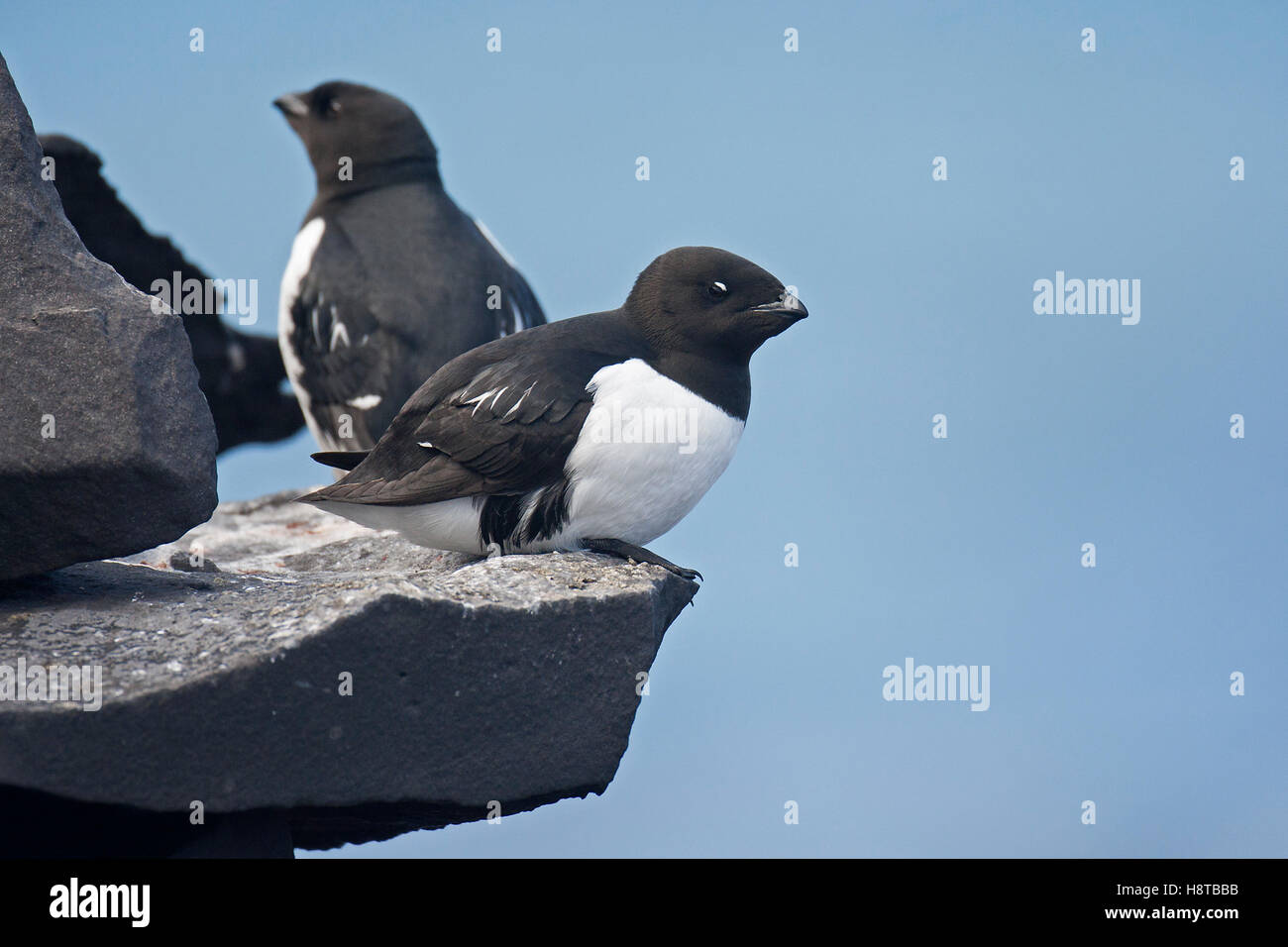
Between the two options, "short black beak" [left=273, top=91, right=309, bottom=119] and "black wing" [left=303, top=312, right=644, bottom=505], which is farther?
"short black beak" [left=273, top=91, right=309, bottom=119]

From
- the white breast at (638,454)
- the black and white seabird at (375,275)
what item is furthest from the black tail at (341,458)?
the black and white seabird at (375,275)

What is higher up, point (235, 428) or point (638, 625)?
point (235, 428)

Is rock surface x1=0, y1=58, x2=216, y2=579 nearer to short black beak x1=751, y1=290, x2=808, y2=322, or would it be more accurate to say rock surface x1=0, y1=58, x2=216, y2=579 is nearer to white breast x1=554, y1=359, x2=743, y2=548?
white breast x1=554, y1=359, x2=743, y2=548

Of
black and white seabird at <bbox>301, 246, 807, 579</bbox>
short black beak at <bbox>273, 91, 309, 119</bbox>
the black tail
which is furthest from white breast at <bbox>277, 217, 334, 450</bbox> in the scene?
black and white seabird at <bbox>301, 246, 807, 579</bbox>

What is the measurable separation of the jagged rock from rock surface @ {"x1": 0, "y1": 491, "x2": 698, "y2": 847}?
3825 mm

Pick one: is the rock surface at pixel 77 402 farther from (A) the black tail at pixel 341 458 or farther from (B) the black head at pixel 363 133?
(B) the black head at pixel 363 133

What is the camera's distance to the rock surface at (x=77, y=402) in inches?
153

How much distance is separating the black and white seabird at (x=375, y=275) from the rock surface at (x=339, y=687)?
2.30m

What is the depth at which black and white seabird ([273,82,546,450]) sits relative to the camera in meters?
6.73

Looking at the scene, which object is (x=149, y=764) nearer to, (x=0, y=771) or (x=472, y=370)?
(x=0, y=771)

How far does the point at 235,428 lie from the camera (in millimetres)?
9164

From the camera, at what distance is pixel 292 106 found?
760cm
